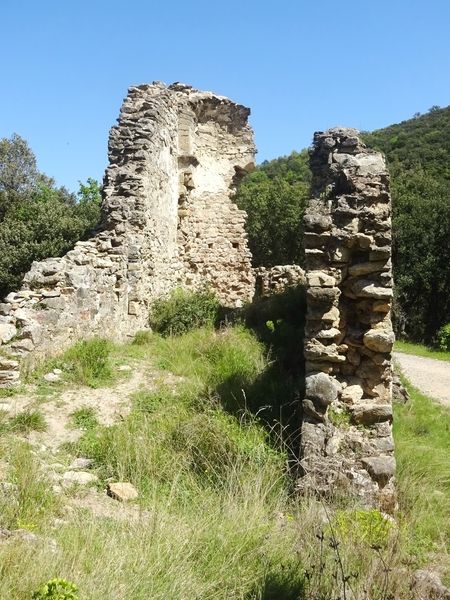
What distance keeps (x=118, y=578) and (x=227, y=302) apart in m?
11.4

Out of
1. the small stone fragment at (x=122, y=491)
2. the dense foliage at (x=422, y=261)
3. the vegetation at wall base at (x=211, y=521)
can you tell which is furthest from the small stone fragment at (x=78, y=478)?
the dense foliage at (x=422, y=261)

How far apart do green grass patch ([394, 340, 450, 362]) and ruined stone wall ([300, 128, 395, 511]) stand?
10.9 m

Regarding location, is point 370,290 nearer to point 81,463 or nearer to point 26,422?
point 81,463

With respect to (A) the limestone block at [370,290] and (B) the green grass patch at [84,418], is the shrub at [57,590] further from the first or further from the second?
(A) the limestone block at [370,290]

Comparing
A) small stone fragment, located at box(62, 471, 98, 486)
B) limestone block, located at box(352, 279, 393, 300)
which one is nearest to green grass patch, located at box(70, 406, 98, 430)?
small stone fragment, located at box(62, 471, 98, 486)

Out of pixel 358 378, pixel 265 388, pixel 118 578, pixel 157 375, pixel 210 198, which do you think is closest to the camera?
pixel 118 578

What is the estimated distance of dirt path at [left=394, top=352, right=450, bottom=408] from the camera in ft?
32.9

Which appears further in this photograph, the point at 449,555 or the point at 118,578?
the point at 449,555

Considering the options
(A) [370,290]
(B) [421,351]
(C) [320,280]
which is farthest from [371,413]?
(B) [421,351]

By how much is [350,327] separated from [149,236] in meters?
5.99

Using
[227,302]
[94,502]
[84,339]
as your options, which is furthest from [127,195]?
[94,502]

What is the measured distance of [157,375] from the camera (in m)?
7.68

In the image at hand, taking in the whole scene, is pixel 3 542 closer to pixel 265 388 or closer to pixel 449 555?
pixel 449 555

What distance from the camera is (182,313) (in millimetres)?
10578
